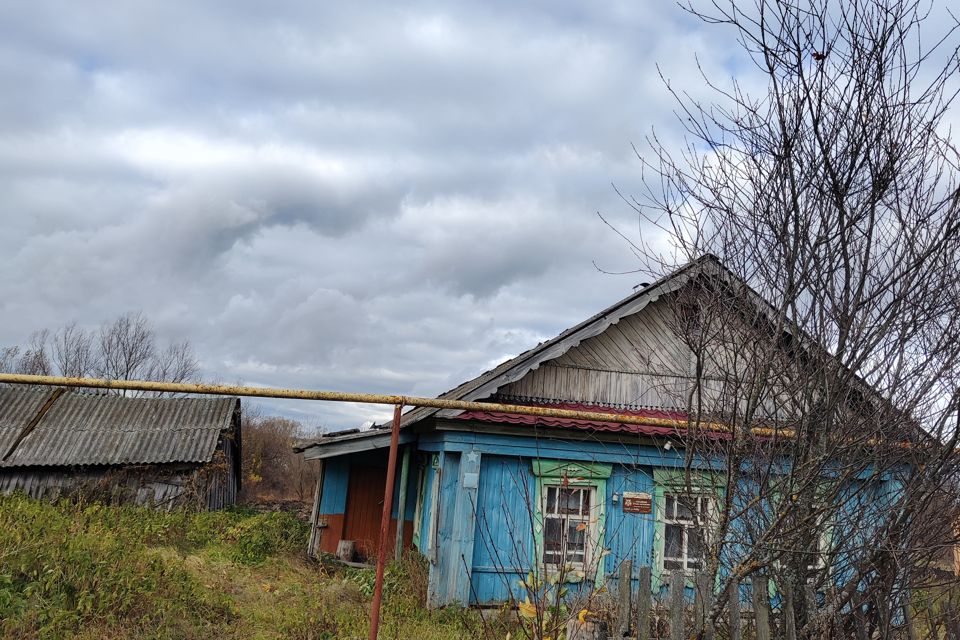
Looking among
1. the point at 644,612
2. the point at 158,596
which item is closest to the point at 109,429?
the point at 158,596

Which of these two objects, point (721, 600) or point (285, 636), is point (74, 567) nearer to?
point (285, 636)

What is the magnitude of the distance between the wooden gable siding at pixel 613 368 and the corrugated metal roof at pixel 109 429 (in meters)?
10.1

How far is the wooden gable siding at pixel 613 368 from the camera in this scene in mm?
9297

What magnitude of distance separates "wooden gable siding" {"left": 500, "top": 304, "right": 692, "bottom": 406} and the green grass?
121 inches

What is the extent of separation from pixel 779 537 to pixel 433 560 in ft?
17.8

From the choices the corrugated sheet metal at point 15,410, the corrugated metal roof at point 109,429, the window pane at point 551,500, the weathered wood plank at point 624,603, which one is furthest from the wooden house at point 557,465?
the corrugated sheet metal at point 15,410

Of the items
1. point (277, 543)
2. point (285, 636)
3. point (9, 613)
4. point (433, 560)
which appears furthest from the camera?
point (277, 543)

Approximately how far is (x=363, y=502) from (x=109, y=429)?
7670 mm

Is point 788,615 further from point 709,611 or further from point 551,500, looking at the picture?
point 551,500

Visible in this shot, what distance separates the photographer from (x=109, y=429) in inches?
638

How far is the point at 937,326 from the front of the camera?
3.48 meters

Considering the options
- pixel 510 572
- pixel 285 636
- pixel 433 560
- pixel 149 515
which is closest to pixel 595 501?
pixel 510 572

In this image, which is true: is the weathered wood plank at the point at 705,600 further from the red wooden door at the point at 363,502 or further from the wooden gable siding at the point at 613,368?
the red wooden door at the point at 363,502

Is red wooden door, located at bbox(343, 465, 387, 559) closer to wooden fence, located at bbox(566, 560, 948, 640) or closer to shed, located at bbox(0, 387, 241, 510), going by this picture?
shed, located at bbox(0, 387, 241, 510)
